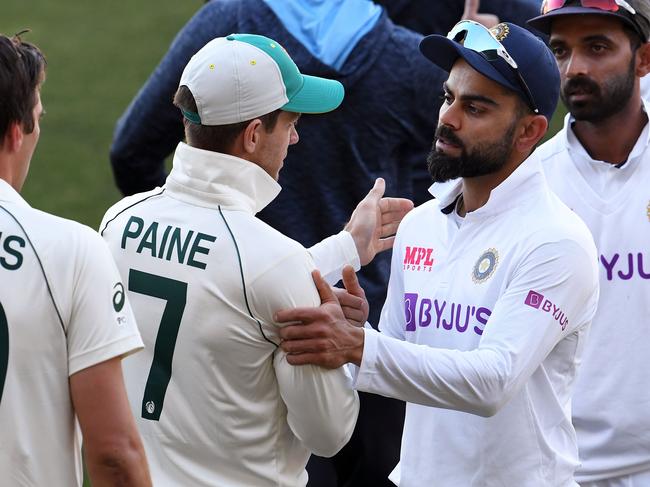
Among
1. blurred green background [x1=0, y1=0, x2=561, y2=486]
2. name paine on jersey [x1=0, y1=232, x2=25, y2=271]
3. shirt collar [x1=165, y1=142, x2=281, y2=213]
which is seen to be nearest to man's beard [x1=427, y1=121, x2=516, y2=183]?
shirt collar [x1=165, y1=142, x2=281, y2=213]

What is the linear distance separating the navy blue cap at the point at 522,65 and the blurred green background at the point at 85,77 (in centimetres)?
573

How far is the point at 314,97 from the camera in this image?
333 centimetres

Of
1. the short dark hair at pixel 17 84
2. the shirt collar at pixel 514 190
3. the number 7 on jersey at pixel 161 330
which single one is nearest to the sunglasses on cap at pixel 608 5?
the shirt collar at pixel 514 190

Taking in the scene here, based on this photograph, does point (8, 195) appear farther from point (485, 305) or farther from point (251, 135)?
point (485, 305)

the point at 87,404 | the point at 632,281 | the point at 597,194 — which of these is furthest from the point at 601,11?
the point at 87,404

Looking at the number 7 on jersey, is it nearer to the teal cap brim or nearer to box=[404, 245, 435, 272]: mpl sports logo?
the teal cap brim

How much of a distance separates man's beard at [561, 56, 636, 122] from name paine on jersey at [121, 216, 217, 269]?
1467mm

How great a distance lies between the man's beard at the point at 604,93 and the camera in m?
4.00

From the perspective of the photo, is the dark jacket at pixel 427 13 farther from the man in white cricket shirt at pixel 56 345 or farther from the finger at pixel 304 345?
the man in white cricket shirt at pixel 56 345

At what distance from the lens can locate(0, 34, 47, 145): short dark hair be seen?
9.14 feet

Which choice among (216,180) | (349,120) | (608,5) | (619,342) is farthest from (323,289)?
(608,5)

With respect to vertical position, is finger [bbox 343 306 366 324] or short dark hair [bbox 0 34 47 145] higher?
short dark hair [bbox 0 34 47 145]

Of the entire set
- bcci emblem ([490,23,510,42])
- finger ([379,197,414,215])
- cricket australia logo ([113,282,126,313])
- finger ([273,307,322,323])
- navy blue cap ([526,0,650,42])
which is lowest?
finger ([273,307,322,323])

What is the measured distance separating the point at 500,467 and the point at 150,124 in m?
1.92
